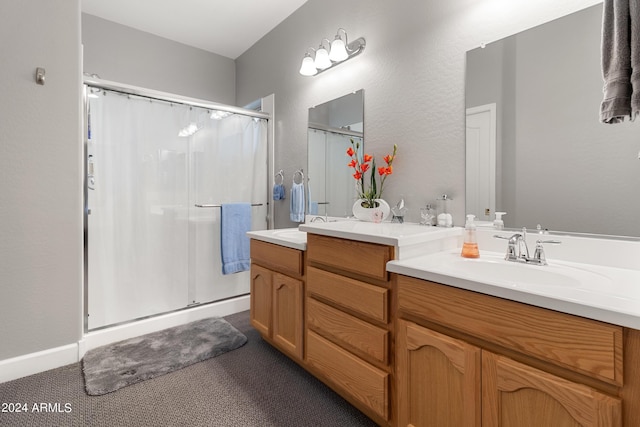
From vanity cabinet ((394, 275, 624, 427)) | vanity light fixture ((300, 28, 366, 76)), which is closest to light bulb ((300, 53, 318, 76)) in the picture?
vanity light fixture ((300, 28, 366, 76))

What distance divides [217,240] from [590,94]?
2623 mm

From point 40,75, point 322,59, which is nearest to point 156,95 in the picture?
point 40,75

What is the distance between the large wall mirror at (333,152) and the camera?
216 cm

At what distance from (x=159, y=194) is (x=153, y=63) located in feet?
5.15

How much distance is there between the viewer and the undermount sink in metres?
0.99

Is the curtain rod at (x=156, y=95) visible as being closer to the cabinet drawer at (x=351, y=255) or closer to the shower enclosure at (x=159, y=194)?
the shower enclosure at (x=159, y=194)

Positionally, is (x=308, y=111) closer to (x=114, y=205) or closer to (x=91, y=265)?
(x=114, y=205)

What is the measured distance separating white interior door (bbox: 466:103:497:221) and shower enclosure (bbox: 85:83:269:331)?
78.5 inches

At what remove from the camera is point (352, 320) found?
4.49ft

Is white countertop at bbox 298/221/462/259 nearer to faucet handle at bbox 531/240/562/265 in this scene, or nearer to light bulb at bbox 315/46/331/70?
faucet handle at bbox 531/240/562/265

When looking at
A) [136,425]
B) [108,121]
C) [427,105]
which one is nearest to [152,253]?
[108,121]

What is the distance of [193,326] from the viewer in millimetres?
2457

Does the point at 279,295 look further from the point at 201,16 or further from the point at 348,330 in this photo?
the point at 201,16


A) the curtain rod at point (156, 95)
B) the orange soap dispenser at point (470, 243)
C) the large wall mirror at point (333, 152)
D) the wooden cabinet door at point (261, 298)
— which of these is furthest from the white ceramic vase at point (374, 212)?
the curtain rod at point (156, 95)
